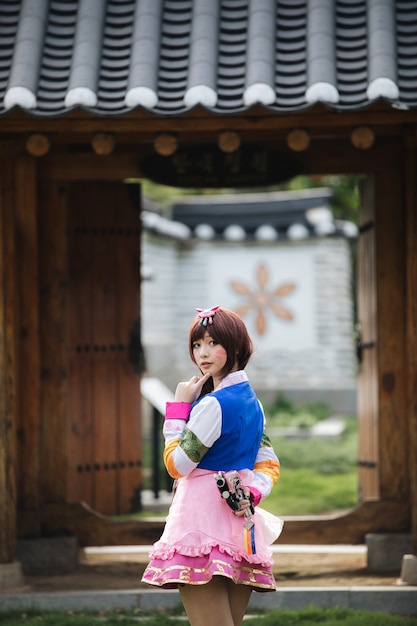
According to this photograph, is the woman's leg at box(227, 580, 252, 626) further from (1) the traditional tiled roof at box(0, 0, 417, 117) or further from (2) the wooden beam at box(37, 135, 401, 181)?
(2) the wooden beam at box(37, 135, 401, 181)

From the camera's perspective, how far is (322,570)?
7645 millimetres

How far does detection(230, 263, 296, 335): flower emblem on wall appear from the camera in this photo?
69.5 feet

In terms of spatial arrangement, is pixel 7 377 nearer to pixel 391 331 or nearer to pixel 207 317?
pixel 391 331

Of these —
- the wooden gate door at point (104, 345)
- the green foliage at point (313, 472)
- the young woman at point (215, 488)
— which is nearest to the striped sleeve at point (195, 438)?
the young woman at point (215, 488)

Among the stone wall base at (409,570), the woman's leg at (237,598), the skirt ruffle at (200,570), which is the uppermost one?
the skirt ruffle at (200,570)

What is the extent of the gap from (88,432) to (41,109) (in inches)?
136

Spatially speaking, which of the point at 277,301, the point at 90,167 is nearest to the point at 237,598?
the point at 90,167

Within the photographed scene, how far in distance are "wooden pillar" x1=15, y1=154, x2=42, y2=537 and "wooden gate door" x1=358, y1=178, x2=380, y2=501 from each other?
7.93 ft

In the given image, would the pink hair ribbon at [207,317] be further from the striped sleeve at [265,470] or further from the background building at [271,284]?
the background building at [271,284]

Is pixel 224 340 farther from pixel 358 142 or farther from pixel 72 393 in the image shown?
pixel 72 393

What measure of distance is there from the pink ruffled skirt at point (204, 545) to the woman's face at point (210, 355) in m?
0.41

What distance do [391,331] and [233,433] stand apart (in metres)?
3.74

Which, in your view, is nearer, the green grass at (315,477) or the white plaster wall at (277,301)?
the green grass at (315,477)

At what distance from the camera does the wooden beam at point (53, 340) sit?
7.86 metres
